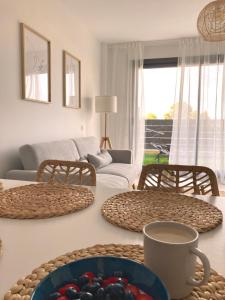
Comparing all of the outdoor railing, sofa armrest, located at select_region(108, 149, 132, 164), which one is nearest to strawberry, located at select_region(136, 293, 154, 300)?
sofa armrest, located at select_region(108, 149, 132, 164)

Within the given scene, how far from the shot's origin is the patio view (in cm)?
482

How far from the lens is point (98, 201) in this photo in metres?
0.92

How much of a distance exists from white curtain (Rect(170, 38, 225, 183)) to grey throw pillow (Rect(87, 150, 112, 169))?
1445 mm

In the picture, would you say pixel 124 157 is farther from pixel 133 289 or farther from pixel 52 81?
pixel 133 289

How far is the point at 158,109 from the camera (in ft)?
16.3

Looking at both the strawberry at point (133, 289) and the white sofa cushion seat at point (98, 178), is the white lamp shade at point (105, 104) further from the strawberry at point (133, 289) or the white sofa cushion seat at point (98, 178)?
the strawberry at point (133, 289)

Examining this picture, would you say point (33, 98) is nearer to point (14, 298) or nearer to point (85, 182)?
point (85, 182)

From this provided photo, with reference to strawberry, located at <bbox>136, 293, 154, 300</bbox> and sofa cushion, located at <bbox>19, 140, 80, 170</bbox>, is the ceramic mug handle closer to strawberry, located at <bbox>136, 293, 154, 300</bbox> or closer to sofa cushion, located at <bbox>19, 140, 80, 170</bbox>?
strawberry, located at <bbox>136, 293, 154, 300</bbox>

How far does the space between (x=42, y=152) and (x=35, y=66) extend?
3.25 feet

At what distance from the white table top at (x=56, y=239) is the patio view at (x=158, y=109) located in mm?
4333

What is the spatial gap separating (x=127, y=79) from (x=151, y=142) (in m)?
1.29

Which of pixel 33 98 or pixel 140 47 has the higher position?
pixel 140 47

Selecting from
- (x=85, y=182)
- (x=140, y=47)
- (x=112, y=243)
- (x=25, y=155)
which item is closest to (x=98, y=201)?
Result: (x=112, y=243)

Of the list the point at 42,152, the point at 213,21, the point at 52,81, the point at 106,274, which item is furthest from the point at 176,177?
the point at 52,81
